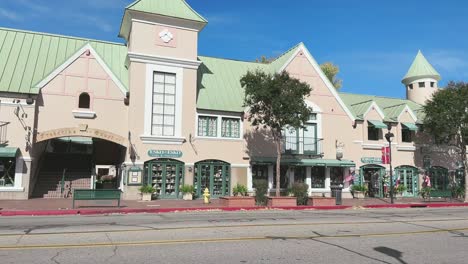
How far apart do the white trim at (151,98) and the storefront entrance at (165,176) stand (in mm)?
1494

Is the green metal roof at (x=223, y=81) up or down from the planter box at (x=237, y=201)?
up

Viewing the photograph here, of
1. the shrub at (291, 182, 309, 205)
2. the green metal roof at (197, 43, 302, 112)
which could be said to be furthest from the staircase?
the shrub at (291, 182, 309, 205)

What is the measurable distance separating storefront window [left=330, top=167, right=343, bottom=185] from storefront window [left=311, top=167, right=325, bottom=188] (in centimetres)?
72

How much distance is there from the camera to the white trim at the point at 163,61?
2631 centimetres

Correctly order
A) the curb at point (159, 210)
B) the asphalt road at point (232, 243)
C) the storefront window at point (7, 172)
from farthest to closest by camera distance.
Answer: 1. the storefront window at point (7, 172)
2. the curb at point (159, 210)
3. the asphalt road at point (232, 243)

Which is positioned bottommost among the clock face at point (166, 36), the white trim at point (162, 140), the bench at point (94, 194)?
the bench at point (94, 194)

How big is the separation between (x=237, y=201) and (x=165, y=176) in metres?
6.44

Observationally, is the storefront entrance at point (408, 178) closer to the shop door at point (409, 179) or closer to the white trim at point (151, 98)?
the shop door at point (409, 179)

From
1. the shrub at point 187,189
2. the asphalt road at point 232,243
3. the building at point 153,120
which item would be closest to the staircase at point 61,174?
the building at point 153,120

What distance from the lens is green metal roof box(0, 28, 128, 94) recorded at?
80.4 feet

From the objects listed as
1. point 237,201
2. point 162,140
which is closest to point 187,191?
point 162,140

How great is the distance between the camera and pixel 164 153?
85.7 ft

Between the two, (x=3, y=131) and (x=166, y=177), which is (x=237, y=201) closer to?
(x=166, y=177)

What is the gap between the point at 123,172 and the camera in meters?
26.0
